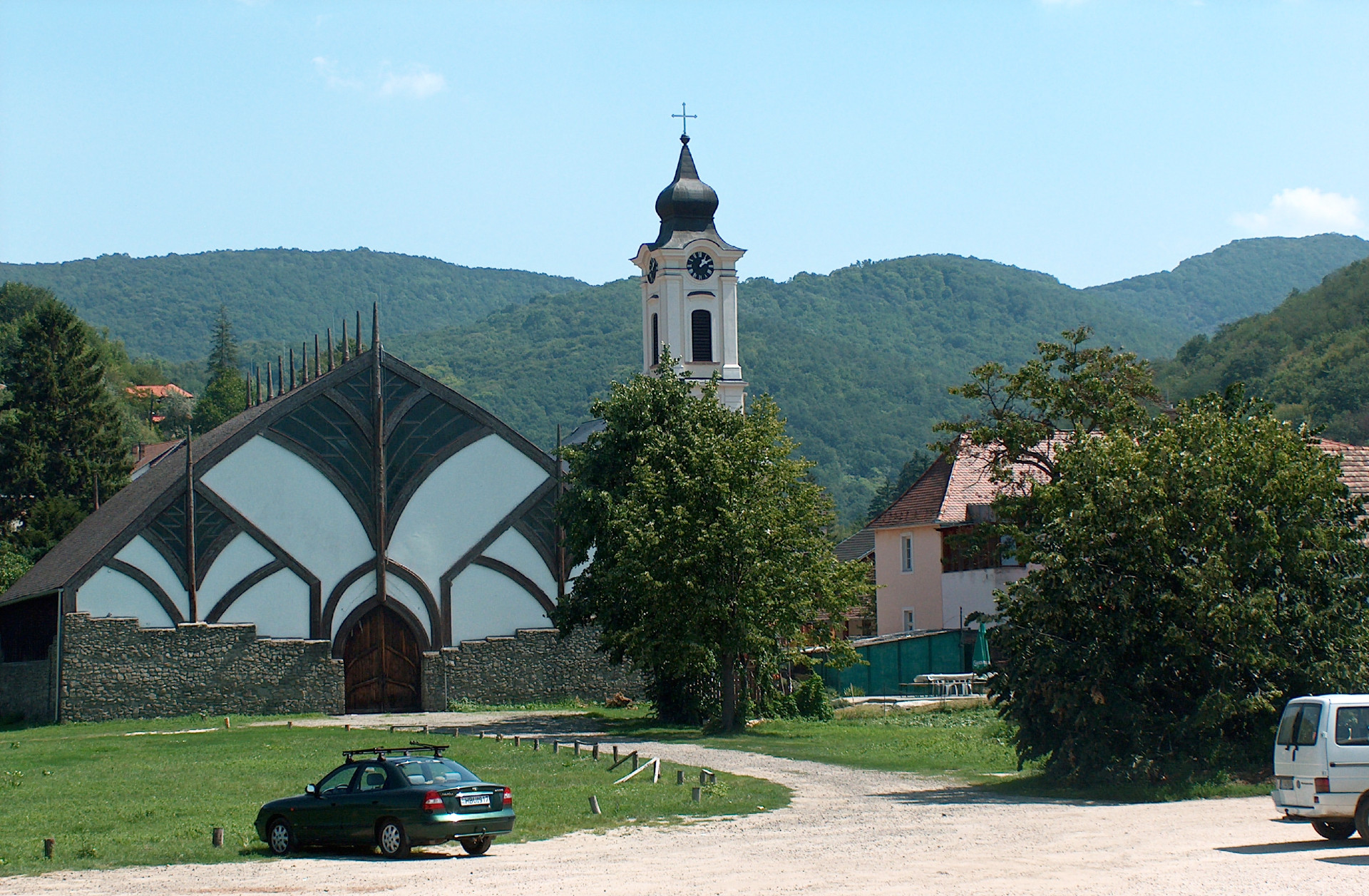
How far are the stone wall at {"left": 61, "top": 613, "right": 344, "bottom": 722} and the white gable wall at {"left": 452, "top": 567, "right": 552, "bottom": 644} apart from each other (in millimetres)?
4034

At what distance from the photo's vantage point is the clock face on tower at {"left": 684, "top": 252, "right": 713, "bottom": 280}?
2485 inches

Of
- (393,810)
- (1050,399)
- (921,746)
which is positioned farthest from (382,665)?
(393,810)

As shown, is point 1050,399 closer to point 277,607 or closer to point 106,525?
point 277,607

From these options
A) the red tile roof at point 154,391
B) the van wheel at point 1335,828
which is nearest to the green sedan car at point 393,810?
the van wheel at point 1335,828

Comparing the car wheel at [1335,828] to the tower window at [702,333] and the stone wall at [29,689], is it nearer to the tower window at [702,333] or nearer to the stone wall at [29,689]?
the stone wall at [29,689]

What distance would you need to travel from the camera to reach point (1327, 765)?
16828 millimetres

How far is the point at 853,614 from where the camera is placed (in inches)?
2579

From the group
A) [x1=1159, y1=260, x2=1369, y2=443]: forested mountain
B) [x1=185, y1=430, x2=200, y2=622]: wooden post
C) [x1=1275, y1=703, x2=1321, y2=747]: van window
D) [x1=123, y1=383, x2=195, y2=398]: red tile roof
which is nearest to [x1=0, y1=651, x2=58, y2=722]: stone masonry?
[x1=185, y1=430, x2=200, y2=622]: wooden post

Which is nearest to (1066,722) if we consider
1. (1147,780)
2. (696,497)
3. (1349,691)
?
(1147,780)

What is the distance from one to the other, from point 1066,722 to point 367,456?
2630 cm

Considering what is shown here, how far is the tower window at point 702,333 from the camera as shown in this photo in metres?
63.1

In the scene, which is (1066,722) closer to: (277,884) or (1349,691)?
(1349,691)

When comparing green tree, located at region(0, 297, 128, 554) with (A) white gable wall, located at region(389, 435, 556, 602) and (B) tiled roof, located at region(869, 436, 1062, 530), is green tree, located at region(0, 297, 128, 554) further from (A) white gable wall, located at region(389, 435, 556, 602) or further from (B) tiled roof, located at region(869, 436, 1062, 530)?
(B) tiled roof, located at region(869, 436, 1062, 530)

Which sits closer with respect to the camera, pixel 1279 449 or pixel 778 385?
pixel 1279 449
